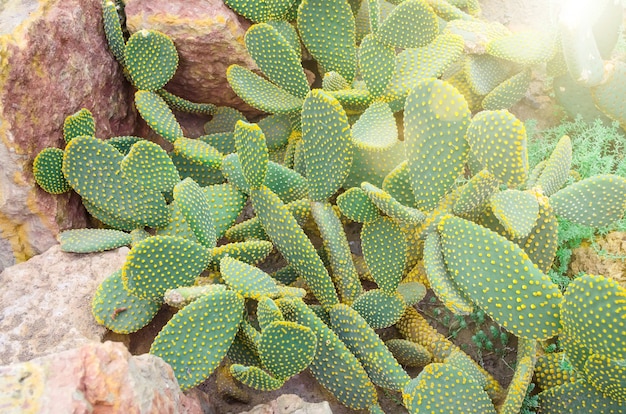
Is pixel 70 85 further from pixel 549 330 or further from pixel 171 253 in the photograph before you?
pixel 549 330

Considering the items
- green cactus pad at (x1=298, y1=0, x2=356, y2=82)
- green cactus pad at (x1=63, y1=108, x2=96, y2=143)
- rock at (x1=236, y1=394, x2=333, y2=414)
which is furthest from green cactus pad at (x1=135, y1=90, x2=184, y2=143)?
rock at (x1=236, y1=394, x2=333, y2=414)

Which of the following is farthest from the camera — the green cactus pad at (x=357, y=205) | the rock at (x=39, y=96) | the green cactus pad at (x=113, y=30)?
the green cactus pad at (x=113, y=30)

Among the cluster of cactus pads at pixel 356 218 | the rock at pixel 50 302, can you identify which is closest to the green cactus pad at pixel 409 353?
the cluster of cactus pads at pixel 356 218

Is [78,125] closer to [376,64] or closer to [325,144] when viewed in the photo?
[325,144]

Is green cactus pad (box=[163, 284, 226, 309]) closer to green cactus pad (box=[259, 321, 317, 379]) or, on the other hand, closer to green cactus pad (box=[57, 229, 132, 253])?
green cactus pad (box=[259, 321, 317, 379])

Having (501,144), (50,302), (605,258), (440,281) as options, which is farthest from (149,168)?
(605,258)

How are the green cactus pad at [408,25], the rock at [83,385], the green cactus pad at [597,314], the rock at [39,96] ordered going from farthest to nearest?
the green cactus pad at [408,25] < the rock at [39,96] < the green cactus pad at [597,314] < the rock at [83,385]

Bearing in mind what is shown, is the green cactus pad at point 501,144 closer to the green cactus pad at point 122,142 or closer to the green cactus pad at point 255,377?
the green cactus pad at point 255,377

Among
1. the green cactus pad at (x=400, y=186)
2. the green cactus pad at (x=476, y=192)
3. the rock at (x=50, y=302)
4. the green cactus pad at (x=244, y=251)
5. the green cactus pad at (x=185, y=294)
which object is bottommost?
the rock at (x=50, y=302)
